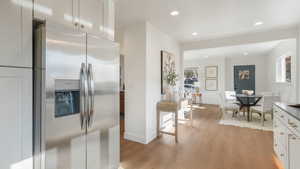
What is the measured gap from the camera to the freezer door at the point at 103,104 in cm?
173

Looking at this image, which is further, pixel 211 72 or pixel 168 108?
pixel 211 72

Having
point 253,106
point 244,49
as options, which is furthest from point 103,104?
point 244,49

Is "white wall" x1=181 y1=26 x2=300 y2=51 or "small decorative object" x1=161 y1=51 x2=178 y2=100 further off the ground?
"white wall" x1=181 y1=26 x2=300 y2=51

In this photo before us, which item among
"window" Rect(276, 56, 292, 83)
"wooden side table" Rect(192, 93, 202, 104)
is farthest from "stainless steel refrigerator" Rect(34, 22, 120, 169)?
"wooden side table" Rect(192, 93, 202, 104)

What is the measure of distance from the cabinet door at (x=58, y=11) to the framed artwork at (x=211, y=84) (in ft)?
25.9

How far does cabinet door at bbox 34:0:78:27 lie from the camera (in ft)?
4.65

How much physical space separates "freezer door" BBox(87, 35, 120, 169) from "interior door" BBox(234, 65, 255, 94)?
7828mm

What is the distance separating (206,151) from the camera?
8.98 ft

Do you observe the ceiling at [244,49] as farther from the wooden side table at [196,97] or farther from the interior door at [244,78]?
the wooden side table at [196,97]

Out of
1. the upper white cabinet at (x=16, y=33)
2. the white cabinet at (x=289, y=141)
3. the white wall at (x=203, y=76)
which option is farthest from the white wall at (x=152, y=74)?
the white wall at (x=203, y=76)

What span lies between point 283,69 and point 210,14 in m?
4.09

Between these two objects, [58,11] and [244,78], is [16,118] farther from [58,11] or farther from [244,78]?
[244,78]

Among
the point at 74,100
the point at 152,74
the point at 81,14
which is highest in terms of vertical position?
the point at 81,14

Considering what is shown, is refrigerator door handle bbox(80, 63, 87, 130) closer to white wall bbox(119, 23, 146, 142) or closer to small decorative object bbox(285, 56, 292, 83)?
white wall bbox(119, 23, 146, 142)
